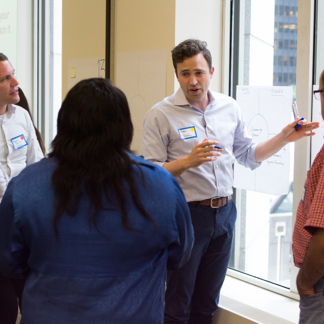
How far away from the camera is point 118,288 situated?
3.48 feet

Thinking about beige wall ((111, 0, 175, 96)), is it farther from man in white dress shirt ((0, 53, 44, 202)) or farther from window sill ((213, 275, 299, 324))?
window sill ((213, 275, 299, 324))

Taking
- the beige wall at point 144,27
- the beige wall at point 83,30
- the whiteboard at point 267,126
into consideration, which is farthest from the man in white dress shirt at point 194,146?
the beige wall at point 83,30

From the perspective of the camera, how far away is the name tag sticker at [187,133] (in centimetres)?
183

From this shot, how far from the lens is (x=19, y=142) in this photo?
6.58 feet

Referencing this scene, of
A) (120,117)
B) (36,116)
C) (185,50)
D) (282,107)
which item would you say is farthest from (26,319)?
(36,116)

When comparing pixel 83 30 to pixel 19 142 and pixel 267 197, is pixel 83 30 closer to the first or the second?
pixel 19 142

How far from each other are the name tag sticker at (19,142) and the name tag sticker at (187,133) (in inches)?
34.7

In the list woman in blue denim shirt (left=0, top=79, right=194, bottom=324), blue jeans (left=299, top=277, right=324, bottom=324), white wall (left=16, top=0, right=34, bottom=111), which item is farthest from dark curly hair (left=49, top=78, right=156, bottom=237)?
white wall (left=16, top=0, right=34, bottom=111)

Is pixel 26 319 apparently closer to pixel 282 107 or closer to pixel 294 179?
pixel 294 179

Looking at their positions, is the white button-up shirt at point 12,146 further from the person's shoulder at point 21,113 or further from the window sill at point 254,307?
the window sill at point 254,307

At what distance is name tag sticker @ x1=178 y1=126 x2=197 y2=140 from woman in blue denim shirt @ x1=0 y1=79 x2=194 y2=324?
2.47 ft

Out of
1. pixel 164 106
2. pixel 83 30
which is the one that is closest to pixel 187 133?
pixel 164 106

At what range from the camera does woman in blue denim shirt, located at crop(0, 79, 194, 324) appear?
3.34ft

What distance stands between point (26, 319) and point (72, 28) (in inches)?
113
